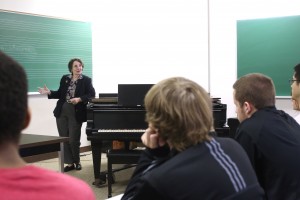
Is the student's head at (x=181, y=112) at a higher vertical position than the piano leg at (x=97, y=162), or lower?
higher

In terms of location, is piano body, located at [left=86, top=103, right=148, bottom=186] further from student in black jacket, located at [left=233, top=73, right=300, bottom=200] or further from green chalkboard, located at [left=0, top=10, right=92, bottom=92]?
student in black jacket, located at [left=233, top=73, right=300, bottom=200]

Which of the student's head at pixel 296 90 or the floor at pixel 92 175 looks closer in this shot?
the student's head at pixel 296 90

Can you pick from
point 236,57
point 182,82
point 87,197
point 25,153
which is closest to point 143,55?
point 236,57

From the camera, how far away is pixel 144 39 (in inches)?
259

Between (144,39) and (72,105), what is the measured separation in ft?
6.82

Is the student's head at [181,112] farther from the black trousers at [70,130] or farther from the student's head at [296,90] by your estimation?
the black trousers at [70,130]

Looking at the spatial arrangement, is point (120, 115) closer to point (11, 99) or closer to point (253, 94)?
point (253, 94)

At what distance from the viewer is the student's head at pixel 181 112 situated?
119 centimetres

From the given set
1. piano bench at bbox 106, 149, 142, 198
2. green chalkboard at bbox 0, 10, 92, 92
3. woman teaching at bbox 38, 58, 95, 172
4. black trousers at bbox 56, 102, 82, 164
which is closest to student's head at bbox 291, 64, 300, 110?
piano bench at bbox 106, 149, 142, 198

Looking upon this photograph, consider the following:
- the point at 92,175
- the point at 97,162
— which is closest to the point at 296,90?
the point at 97,162

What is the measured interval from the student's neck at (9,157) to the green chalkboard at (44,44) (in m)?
4.67

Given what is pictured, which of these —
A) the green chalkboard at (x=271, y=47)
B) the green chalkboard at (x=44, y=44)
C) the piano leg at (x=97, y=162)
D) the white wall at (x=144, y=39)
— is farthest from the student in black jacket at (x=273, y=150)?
the white wall at (x=144, y=39)

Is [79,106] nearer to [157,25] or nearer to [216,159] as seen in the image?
[157,25]

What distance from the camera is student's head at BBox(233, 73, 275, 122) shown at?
1.92m
